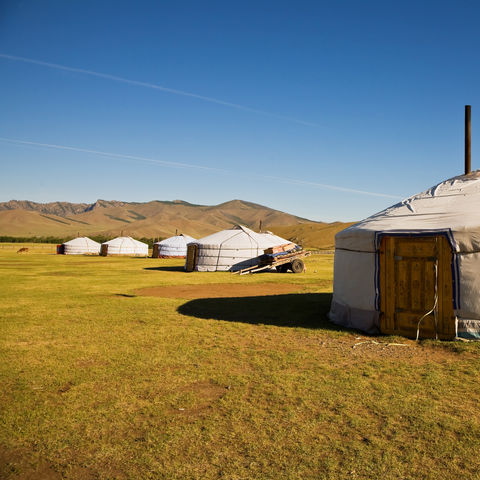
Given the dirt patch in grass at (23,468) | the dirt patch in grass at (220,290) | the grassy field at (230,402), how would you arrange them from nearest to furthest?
the dirt patch in grass at (23,468)
the grassy field at (230,402)
the dirt patch in grass at (220,290)

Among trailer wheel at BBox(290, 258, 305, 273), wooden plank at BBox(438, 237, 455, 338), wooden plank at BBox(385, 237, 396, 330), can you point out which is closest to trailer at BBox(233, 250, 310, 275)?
trailer wheel at BBox(290, 258, 305, 273)

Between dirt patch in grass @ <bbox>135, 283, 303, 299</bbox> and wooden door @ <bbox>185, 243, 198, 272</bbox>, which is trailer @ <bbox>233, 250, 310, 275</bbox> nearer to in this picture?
wooden door @ <bbox>185, 243, 198, 272</bbox>

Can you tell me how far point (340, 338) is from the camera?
743cm

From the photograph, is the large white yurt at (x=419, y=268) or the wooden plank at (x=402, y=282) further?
the wooden plank at (x=402, y=282)

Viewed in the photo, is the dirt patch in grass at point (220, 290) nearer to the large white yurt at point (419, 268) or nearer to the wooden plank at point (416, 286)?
the large white yurt at point (419, 268)

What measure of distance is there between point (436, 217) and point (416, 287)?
138 cm

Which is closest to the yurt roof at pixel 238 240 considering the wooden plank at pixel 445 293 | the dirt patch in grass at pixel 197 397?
the wooden plank at pixel 445 293

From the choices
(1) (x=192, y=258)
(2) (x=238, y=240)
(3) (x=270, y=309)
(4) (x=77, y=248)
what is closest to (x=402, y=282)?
(3) (x=270, y=309)

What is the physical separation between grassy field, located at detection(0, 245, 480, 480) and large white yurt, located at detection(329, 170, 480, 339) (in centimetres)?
45

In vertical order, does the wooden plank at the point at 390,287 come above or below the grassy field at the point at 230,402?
above

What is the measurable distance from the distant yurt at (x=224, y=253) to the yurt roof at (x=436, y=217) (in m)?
14.1

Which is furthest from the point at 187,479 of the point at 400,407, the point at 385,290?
the point at 385,290

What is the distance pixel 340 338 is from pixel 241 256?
15813mm

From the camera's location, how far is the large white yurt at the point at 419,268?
6.89m
